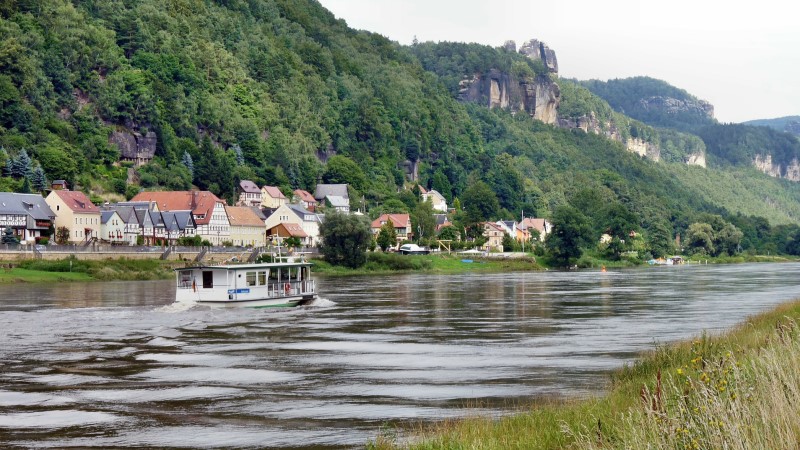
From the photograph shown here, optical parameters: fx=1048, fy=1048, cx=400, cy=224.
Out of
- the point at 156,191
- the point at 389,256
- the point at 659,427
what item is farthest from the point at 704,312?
the point at 156,191

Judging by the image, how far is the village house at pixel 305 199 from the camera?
608 ft

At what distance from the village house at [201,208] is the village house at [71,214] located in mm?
20583

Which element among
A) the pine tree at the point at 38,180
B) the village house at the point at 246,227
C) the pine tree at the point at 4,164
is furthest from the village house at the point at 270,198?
the pine tree at the point at 4,164

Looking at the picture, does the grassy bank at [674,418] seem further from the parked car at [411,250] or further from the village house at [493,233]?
the village house at [493,233]

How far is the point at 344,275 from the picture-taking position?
117 meters

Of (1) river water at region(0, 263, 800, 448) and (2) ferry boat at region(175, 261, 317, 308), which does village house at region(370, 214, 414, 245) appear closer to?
(1) river water at region(0, 263, 800, 448)

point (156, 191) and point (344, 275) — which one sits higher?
point (156, 191)

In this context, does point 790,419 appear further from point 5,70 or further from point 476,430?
point 5,70

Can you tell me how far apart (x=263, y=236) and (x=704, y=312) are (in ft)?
386

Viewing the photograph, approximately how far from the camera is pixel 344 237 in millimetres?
122688

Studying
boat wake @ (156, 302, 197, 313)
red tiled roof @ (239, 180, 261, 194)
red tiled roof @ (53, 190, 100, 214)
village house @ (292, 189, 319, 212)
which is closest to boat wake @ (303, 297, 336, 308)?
boat wake @ (156, 302, 197, 313)

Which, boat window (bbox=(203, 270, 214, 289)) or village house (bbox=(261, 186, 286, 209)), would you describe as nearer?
boat window (bbox=(203, 270, 214, 289))

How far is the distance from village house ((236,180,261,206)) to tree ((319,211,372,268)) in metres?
57.7

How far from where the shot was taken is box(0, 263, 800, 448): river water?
24.6m
